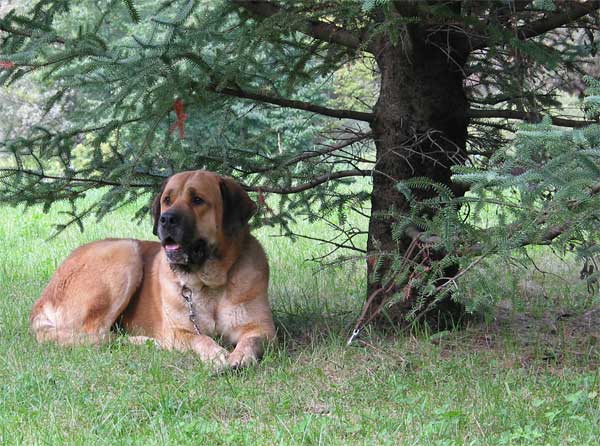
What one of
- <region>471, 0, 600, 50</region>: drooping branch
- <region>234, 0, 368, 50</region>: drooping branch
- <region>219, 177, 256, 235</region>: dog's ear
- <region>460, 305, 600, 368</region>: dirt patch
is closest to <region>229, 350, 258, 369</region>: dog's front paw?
<region>219, 177, 256, 235</region>: dog's ear

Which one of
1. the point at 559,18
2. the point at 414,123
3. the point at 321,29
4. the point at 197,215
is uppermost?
the point at 559,18

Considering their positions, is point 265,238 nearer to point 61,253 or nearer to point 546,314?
point 61,253

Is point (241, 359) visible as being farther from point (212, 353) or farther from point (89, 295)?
point (89, 295)

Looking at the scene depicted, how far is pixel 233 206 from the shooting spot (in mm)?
6176

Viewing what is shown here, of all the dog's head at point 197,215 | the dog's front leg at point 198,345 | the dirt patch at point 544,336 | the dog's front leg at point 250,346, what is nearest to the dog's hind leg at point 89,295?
the dog's front leg at point 198,345

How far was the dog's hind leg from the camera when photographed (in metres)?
6.75

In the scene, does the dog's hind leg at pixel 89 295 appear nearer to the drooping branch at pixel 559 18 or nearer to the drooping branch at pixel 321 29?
the drooping branch at pixel 321 29

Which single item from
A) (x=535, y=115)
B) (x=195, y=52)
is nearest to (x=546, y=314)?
(x=535, y=115)

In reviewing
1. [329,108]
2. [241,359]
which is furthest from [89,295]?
[329,108]

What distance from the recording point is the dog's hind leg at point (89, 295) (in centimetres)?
675

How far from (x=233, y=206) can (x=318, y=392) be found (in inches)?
64.6

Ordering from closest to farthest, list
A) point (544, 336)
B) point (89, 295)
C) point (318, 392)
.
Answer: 1. point (318, 392)
2. point (544, 336)
3. point (89, 295)

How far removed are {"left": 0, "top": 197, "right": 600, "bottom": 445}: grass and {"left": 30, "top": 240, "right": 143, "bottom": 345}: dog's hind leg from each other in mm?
244

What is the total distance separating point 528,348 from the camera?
612 centimetres
